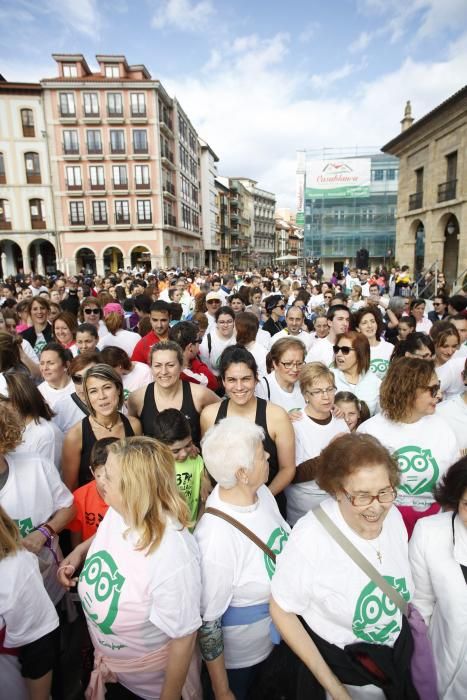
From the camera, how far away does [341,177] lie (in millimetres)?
39469

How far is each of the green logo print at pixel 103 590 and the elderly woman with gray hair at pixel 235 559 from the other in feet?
1.24

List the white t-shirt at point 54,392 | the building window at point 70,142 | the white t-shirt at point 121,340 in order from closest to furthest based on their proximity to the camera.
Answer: the white t-shirt at point 54,392 < the white t-shirt at point 121,340 < the building window at point 70,142

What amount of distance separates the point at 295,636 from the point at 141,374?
2.72 metres

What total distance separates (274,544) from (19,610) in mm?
1129

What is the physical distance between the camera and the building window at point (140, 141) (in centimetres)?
3519

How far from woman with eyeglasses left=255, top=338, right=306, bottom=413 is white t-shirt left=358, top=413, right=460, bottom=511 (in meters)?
0.99

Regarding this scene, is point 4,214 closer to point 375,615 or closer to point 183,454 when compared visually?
point 183,454

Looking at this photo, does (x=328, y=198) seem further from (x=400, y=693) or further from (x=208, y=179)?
(x=400, y=693)

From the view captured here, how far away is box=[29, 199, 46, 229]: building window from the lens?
35.0 meters

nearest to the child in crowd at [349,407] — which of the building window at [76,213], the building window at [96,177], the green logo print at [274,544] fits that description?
the green logo print at [274,544]

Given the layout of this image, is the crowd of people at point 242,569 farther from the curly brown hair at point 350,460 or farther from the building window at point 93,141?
the building window at point 93,141

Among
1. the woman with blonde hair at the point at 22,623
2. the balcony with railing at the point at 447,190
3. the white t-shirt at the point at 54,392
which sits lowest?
the woman with blonde hair at the point at 22,623

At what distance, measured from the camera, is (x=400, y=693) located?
1609 mm

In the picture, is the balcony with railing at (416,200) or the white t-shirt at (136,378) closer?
the white t-shirt at (136,378)
